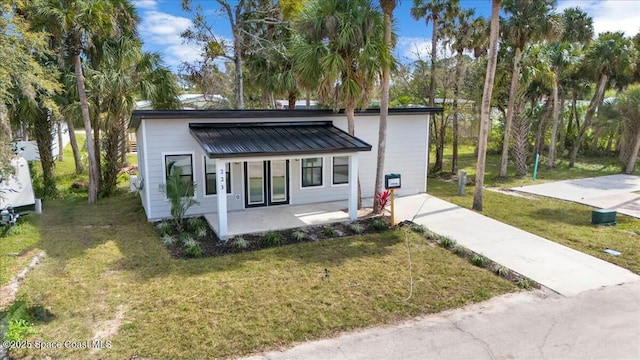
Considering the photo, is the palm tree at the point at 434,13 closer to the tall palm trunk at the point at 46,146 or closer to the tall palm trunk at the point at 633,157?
the tall palm trunk at the point at 633,157

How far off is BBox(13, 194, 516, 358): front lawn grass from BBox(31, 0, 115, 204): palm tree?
6.23 meters

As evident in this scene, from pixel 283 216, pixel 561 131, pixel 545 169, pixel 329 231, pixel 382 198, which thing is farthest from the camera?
pixel 561 131

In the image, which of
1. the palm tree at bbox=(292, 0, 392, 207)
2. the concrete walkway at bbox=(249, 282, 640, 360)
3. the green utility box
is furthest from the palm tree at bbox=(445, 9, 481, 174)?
the concrete walkway at bbox=(249, 282, 640, 360)

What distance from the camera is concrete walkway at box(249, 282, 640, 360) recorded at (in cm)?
531

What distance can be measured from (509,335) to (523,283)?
1946 millimetres

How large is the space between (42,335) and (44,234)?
227 inches

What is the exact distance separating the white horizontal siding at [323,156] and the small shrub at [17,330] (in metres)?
Result: 6.23

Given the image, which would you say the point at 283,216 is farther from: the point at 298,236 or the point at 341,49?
the point at 341,49

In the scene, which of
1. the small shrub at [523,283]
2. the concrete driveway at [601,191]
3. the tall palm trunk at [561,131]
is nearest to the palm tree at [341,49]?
the small shrub at [523,283]

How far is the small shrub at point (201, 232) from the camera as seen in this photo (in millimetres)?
10157

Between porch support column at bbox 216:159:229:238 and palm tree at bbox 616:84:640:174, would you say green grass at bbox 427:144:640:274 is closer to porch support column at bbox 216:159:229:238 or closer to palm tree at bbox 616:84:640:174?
palm tree at bbox 616:84:640:174

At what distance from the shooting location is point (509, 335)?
18.8 ft

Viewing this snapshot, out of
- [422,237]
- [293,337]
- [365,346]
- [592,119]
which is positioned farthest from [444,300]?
[592,119]

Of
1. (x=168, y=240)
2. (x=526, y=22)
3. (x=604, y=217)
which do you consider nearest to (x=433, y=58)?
(x=526, y=22)
